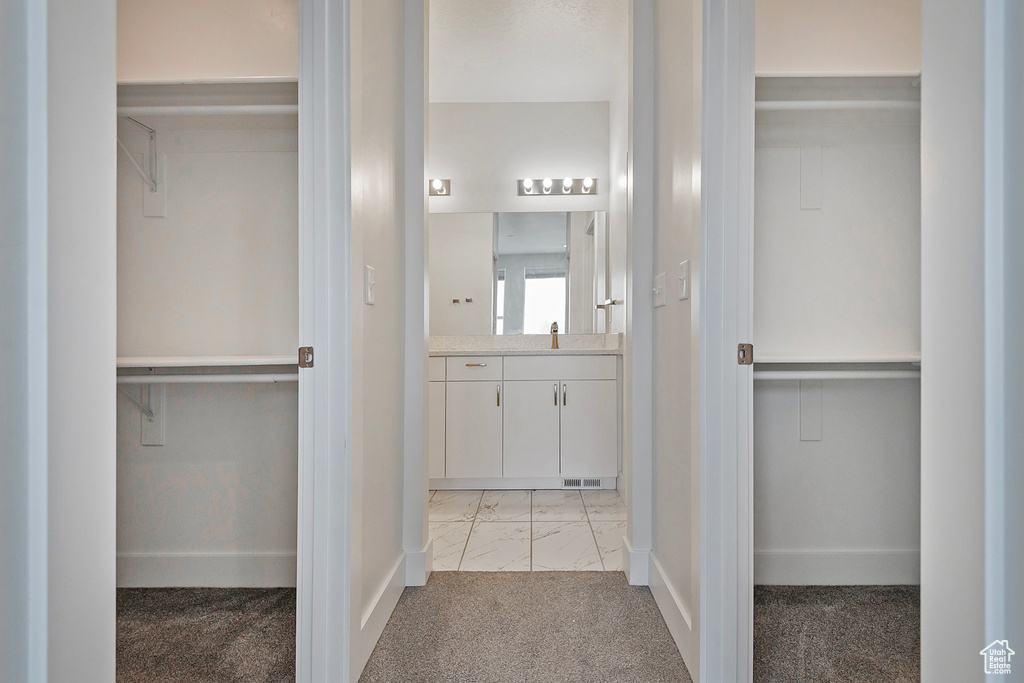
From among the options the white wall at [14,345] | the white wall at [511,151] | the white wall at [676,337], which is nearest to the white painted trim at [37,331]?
the white wall at [14,345]

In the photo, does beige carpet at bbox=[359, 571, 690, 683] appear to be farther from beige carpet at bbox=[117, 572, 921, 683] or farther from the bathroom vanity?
the bathroom vanity

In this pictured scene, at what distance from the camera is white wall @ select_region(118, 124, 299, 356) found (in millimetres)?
2008

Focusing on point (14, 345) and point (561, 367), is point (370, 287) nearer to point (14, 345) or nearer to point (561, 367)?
point (14, 345)

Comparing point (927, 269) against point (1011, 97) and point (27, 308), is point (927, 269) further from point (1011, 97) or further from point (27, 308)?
point (27, 308)

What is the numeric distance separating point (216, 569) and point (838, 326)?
2344 millimetres

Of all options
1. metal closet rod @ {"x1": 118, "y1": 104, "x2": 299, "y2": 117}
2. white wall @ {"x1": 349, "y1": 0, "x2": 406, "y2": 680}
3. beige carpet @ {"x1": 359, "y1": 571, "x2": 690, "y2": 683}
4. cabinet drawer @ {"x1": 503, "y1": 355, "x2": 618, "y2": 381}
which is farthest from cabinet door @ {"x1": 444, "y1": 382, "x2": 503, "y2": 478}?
metal closet rod @ {"x1": 118, "y1": 104, "x2": 299, "y2": 117}

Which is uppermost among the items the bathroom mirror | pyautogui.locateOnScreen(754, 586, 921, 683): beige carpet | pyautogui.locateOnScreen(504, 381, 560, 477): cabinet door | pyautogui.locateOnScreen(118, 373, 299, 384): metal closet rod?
the bathroom mirror

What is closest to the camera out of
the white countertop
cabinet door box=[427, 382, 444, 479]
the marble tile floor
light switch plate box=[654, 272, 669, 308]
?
light switch plate box=[654, 272, 669, 308]

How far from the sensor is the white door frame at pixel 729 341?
1.35 m

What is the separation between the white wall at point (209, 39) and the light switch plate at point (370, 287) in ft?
2.81

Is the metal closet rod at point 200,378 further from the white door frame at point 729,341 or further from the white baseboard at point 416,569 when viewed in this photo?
the white door frame at point 729,341

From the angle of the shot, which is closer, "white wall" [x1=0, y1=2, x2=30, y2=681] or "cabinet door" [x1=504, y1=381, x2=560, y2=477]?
"white wall" [x1=0, y1=2, x2=30, y2=681]

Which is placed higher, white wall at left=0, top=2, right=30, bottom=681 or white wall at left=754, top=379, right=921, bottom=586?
white wall at left=0, top=2, right=30, bottom=681

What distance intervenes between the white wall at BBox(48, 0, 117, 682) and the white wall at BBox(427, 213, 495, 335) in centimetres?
333
